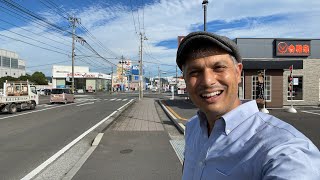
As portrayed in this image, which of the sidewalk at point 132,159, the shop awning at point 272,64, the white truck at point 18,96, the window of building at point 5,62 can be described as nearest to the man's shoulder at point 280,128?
the sidewalk at point 132,159

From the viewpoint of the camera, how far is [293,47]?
25.7 m

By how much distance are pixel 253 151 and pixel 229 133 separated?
171 millimetres

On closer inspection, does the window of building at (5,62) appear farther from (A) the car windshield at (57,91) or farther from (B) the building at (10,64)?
(A) the car windshield at (57,91)

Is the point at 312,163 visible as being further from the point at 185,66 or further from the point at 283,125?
the point at 185,66

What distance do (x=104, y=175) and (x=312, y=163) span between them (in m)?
5.56

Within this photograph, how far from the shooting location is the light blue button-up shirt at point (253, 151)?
1.09m

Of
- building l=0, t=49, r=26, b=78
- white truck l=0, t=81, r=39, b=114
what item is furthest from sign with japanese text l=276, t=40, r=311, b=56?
building l=0, t=49, r=26, b=78

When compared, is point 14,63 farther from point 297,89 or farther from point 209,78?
point 209,78

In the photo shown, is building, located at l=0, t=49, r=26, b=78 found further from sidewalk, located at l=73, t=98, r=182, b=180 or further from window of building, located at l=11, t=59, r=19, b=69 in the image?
sidewalk, located at l=73, t=98, r=182, b=180

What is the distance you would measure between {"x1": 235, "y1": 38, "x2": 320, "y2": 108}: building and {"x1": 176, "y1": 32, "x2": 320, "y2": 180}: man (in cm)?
2199

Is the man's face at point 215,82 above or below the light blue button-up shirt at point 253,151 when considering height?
above

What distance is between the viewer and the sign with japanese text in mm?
25344

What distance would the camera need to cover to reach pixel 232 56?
1599mm

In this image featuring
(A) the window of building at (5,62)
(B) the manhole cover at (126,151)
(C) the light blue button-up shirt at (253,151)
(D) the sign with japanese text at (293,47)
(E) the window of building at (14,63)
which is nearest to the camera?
(C) the light blue button-up shirt at (253,151)
